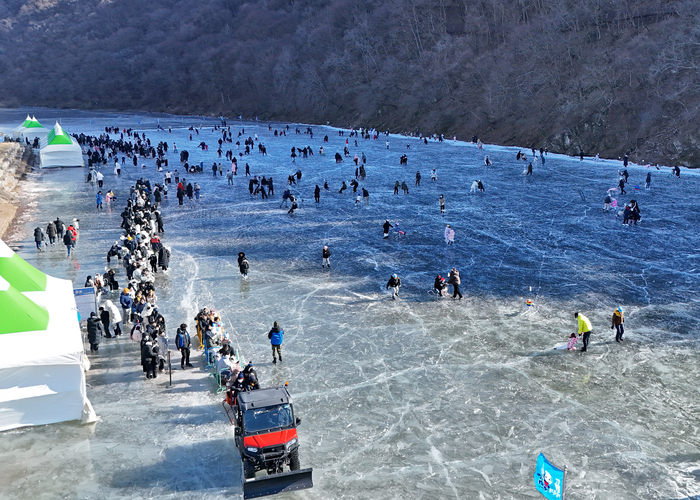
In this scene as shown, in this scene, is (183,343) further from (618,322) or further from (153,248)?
(618,322)

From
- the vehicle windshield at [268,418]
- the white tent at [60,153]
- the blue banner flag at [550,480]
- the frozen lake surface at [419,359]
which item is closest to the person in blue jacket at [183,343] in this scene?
the frozen lake surface at [419,359]

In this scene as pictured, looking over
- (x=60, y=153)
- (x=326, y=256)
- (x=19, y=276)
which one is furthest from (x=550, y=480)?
(x=60, y=153)

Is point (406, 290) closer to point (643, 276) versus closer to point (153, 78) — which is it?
point (643, 276)

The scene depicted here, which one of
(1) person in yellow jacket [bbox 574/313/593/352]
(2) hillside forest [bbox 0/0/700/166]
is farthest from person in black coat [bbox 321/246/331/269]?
(2) hillside forest [bbox 0/0/700/166]

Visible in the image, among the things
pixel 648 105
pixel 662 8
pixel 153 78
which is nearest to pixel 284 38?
pixel 153 78

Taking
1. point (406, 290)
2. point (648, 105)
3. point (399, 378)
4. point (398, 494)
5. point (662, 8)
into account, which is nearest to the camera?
point (398, 494)

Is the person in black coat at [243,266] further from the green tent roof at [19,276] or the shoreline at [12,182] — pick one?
the shoreline at [12,182]
